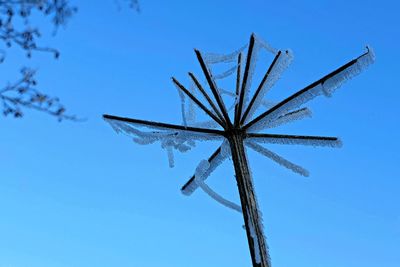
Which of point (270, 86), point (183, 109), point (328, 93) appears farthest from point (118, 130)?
point (328, 93)

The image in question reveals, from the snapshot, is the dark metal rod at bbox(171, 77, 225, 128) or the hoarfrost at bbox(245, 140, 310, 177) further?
the hoarfrost at bbox(245, 140, 310, 177)

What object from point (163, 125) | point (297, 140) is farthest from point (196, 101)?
point (297, 140)

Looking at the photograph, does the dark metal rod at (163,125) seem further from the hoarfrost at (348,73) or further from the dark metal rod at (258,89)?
the hoarfrost at (348,73)

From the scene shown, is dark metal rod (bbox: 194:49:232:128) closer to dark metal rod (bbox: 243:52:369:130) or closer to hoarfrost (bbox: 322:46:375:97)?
dark metal rod (bbox: 243:52:369:130)

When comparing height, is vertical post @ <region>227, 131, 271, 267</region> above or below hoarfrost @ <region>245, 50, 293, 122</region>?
below

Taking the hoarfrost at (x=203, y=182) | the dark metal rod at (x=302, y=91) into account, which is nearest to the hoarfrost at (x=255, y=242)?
the hoarfrost at (x=203, y=182)

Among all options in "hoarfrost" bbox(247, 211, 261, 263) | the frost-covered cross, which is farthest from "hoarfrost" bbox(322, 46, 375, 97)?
"hoarfrost" bbox(247, 211, 261, 263)

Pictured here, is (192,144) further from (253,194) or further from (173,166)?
(253,194)
